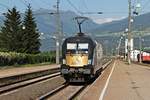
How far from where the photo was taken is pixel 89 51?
29922mm

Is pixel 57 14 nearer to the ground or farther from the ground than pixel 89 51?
farther from the ground

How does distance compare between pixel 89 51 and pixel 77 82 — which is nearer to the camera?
pixel 89 51

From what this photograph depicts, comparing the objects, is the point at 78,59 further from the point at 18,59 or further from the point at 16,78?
the point at 18,59

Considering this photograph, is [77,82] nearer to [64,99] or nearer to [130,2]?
[64,99]

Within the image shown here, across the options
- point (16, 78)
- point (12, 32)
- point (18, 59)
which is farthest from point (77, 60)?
point (12, 32)

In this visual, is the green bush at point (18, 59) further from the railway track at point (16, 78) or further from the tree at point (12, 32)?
the railway track at point (16, 78)

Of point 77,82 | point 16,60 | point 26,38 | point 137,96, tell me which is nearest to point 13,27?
point 26,38

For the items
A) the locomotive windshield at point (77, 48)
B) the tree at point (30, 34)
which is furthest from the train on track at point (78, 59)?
the tree at point (30, 34)

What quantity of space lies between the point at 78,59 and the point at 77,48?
0.99 metres

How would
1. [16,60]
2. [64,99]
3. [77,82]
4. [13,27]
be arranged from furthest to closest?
[13,27] → [16,60] → [77,82] → [64,99]

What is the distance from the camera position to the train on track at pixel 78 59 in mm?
29203

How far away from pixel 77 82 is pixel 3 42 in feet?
231

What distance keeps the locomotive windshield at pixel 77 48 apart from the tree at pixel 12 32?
2700 inches

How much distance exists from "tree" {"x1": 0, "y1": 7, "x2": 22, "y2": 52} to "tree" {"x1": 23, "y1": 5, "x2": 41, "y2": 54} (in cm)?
188
